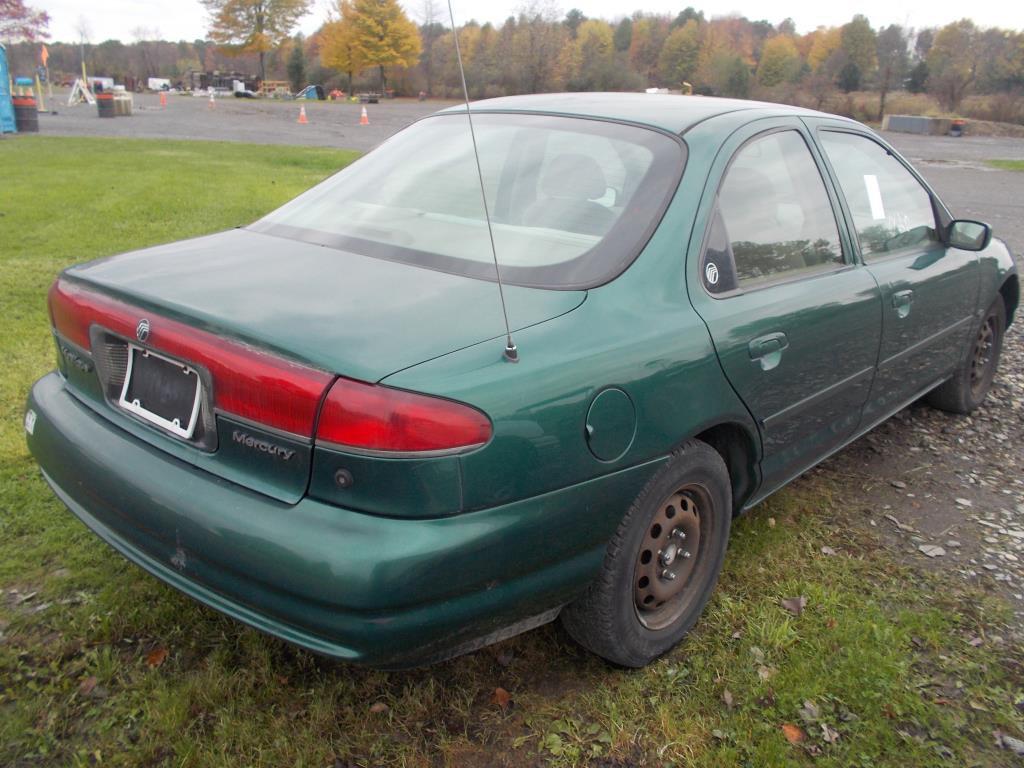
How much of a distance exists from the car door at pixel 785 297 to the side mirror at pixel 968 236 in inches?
38.7

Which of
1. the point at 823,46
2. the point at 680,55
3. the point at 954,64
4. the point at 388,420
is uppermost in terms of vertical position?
the point at 823,46

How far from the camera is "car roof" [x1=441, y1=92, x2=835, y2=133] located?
111 inches

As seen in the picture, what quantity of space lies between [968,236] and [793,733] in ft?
8.68

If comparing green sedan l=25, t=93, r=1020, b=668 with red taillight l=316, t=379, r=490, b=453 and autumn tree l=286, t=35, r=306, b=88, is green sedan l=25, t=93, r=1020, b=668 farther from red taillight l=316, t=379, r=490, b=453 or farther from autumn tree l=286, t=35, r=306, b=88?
autumn tree l=286, t=35, r=306, b=88

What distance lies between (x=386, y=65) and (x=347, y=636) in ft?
239

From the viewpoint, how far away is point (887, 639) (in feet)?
8.90

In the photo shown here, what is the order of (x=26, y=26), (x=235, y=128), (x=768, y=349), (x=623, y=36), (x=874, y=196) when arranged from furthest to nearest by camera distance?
(x=623, y=36) → (x=26, y=26) → (x=235, y=128) → (x=874, y=196) → (x=768, y=349)

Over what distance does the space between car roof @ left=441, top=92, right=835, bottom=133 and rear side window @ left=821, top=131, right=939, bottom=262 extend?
24cm

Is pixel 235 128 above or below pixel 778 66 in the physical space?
below

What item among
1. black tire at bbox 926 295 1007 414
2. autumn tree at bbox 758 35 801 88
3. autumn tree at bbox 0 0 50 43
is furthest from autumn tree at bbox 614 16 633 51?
black tire at bbox 926 295 1007 414

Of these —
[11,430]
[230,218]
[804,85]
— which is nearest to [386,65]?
[804,85]

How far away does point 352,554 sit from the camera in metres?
1.79

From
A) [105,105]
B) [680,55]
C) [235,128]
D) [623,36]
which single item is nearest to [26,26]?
[105,105]

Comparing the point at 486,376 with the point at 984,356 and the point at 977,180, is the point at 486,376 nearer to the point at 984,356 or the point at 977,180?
the point at 984,356
